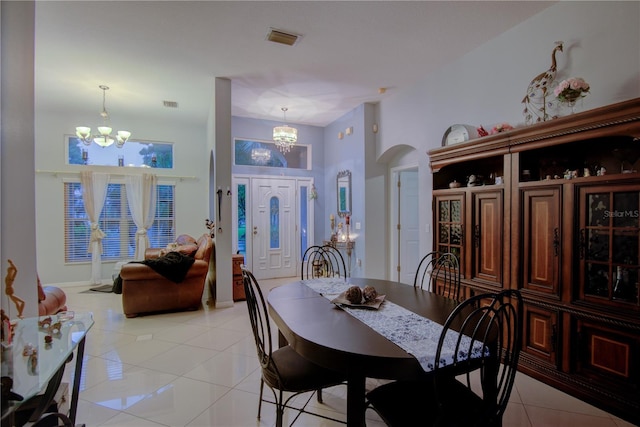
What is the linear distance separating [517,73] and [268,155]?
15.0ft

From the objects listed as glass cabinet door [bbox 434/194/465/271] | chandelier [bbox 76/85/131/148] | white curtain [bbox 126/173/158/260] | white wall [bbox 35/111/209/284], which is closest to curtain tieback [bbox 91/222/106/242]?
white wall [bbox 35/111/209/284]

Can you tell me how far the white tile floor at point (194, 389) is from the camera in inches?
82.4

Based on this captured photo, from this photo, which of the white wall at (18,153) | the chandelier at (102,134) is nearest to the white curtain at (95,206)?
the chandelier at (102,134)

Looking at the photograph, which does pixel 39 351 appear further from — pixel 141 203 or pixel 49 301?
pixel 141 203

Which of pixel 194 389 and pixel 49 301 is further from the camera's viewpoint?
pixel 49 301

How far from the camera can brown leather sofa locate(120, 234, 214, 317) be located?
401cm

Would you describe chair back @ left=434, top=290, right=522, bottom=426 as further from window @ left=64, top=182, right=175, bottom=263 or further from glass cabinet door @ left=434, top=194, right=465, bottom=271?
window @ left=64, top=182, right=175, bottom=263

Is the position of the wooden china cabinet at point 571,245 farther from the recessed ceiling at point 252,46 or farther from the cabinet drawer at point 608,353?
the recessed ceiling at point 252,46

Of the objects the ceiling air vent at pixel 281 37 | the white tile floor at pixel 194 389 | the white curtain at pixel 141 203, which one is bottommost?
the white tile floor at pixel 194 389

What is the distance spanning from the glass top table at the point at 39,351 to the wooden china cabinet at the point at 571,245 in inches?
121

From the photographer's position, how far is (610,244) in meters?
2.13

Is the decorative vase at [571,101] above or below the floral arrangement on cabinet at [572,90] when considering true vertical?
below

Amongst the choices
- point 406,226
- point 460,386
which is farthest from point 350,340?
point 406,226

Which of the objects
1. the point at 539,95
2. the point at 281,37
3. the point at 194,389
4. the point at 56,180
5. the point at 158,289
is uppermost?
the point at 281,37
